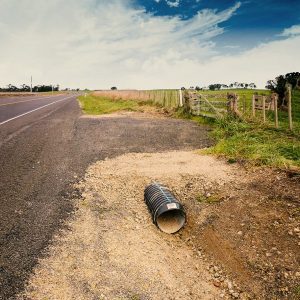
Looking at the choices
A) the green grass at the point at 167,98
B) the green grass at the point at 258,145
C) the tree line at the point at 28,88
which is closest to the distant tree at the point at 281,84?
the green grass at the point at 167,98

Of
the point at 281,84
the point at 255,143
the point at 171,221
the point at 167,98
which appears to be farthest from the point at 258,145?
the point at 281,84

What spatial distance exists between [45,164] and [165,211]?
3712 millimetres

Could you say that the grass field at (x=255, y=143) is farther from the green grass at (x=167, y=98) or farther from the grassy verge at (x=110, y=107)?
the grassy verge at (x=110, y=107)

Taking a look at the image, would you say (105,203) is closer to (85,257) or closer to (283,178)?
(85,257)

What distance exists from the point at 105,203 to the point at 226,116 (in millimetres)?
8994

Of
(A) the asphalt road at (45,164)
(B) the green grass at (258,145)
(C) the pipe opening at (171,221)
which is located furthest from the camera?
(B) the green grass at (258,145)

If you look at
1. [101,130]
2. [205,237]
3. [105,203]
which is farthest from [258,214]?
[101,130]

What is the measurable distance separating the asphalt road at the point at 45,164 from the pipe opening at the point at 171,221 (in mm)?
1493

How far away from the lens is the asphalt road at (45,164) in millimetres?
4238

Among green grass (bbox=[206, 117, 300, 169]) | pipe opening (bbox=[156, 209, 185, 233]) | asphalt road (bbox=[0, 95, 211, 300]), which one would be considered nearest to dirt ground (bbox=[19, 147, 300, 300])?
pipe opening (bbox=[156, 209, 185, 233])

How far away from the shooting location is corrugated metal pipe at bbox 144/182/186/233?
5129 millimetres

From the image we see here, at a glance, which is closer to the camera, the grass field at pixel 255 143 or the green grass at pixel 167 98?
the grass field at pixel 255 143

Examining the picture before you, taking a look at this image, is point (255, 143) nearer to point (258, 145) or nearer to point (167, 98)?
point (258, 145)

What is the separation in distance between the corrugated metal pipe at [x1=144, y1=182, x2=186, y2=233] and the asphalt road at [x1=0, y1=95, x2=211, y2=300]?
1.36 meters
